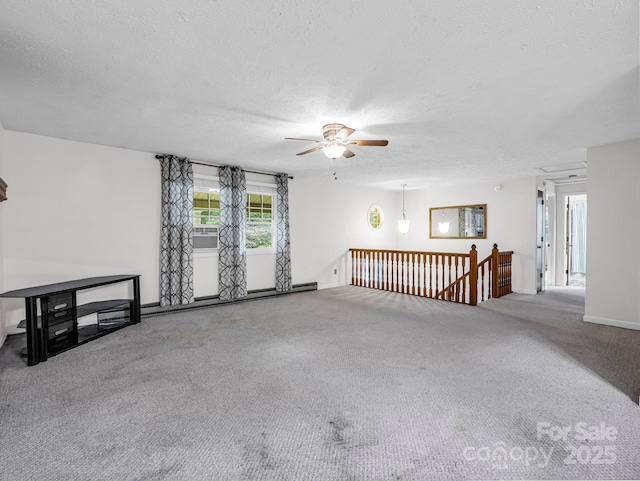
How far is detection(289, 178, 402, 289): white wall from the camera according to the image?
21.9 ft

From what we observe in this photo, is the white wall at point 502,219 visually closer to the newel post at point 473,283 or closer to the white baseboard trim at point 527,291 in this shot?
the white baseboard trim at point 527,291

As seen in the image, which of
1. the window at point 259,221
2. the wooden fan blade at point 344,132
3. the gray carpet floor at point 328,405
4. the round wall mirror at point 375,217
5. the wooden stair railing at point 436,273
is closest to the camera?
the gray carpet floor at point 328,405

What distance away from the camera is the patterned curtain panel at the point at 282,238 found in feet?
20.3

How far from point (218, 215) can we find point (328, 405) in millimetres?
4130

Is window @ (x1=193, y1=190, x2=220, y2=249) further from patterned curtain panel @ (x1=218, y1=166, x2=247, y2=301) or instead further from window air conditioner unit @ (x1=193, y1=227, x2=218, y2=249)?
patterned curtain panel @ (x1=218, y1=166, x2=247, y2=301)

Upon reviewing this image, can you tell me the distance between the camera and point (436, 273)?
19.4ft

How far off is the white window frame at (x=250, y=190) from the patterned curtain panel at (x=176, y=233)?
249mm

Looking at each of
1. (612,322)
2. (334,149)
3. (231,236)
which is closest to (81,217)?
(231,236)

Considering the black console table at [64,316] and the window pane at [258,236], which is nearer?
the black console table at [64,316]

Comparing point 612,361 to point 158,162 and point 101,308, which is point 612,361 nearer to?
point 101,308

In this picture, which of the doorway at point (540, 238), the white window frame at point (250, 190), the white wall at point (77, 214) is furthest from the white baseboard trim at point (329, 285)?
the doorway at point (540, 238)

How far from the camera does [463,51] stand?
2.12 meters

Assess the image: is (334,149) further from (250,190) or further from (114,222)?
(114,222)

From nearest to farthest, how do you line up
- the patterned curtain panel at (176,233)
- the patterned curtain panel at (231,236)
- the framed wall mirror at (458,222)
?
the patterned curtain panel at (176,233) → the patterned curtain panel at (231,236) → the framed wall mirror at (458,222)
